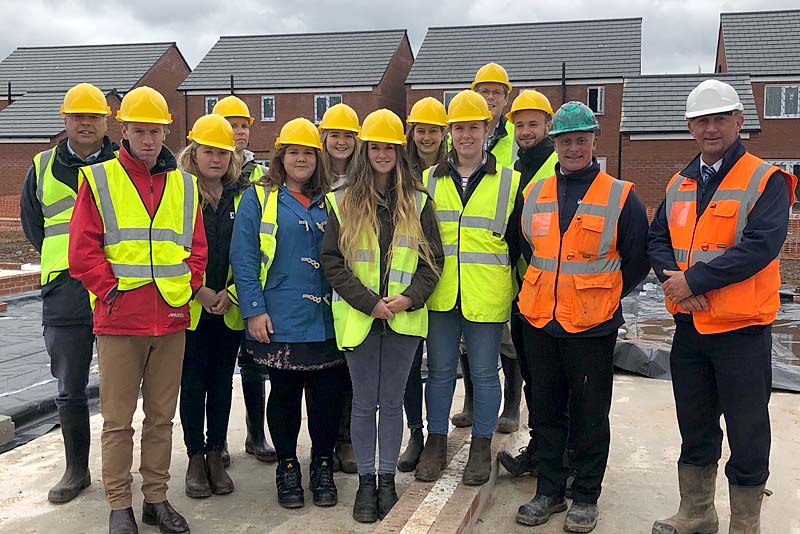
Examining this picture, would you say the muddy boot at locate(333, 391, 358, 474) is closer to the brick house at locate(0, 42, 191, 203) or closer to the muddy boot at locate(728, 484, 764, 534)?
the muddy boot at locate(728, 484, 764, 534)

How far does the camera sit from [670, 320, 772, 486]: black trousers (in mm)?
3588

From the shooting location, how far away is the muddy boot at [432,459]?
14.2 feet

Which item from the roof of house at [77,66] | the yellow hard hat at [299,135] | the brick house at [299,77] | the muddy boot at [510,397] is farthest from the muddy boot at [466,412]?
the roof of house at [77,66]

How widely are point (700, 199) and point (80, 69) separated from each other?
41761mm

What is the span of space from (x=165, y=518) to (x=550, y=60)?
104ft

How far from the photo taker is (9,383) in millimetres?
6762

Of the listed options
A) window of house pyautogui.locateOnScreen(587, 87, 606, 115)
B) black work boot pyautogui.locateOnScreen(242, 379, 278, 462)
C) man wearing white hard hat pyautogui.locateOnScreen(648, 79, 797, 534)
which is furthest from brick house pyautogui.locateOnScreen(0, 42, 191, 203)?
man wearing white hard hat pyautogui.locateOnScreen(648, 79, 797, 534)

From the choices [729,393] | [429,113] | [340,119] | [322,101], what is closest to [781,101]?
[322,101]

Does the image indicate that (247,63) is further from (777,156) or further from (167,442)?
(167,442)

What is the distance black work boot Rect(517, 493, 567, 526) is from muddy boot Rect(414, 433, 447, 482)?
53 cm

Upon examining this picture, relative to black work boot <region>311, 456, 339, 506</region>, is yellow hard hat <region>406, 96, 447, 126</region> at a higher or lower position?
higher

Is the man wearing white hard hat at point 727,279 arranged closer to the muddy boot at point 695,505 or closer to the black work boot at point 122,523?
the muddy boot at point 695,505

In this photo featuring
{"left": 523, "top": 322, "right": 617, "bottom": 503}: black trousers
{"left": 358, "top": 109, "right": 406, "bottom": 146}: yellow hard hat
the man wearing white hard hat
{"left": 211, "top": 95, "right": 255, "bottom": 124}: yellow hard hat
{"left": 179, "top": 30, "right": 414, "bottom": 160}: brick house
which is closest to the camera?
the man wearing white hard hat

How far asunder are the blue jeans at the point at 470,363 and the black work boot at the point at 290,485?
90 cm
